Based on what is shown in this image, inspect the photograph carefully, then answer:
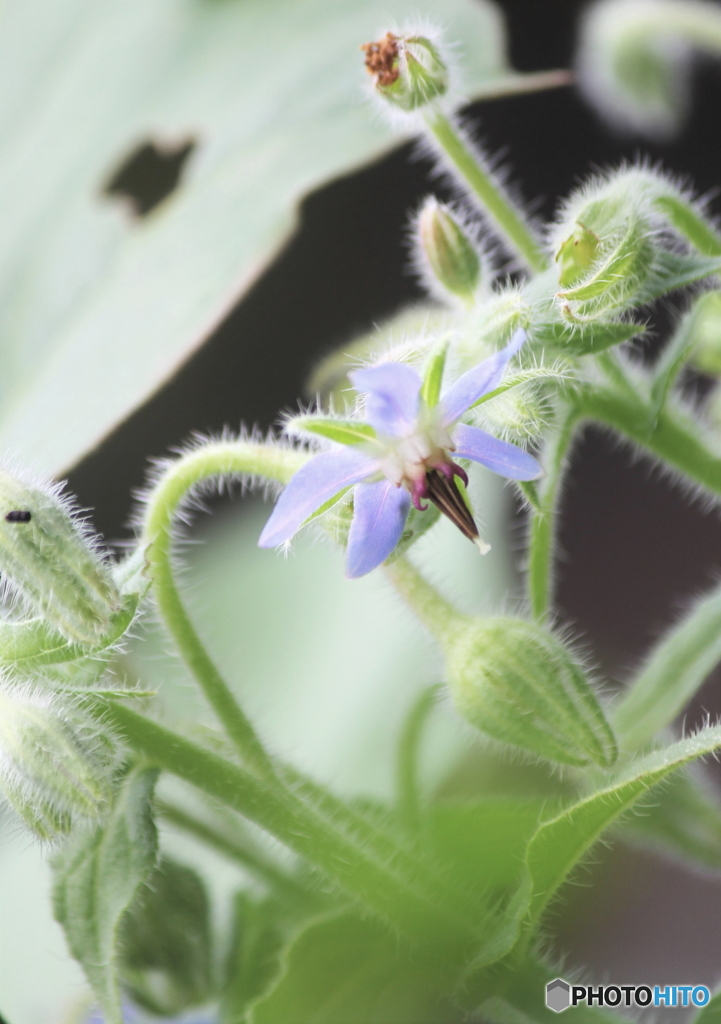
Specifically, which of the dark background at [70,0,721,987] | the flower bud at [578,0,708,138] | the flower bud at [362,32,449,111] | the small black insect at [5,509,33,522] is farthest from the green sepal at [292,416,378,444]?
the dark background at [70,0,721,987]

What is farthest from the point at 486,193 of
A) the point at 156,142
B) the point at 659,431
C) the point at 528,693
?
the point at 156,142

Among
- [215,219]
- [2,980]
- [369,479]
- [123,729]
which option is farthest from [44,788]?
[215,219]

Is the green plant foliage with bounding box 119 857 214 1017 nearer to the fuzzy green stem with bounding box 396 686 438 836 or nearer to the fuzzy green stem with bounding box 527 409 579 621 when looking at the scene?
the fuzzy green stem with bounding box 396 686 438 836

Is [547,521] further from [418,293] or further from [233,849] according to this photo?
[418,293]

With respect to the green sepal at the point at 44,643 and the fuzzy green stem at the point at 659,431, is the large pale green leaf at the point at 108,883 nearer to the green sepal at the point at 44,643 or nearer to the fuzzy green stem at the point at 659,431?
the green sepal at the point at 44,643

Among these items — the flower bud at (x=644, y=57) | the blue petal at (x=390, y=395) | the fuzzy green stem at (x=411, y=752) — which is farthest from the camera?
the flower bud at (x=644, y=57)

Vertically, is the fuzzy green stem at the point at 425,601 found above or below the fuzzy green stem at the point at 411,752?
above

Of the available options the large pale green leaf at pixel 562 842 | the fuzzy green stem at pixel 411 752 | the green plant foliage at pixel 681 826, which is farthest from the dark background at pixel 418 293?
A: the large pale green leaf at pixel 562 842
